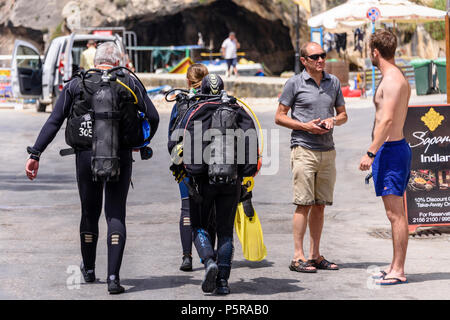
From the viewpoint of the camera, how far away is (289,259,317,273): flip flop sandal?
7016mm

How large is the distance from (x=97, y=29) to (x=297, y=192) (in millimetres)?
29945

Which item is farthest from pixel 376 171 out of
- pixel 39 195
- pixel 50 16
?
pixel 50 16

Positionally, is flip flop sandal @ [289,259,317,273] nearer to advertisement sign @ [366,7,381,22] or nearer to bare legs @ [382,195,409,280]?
bare legs @ [382,195,409,280]

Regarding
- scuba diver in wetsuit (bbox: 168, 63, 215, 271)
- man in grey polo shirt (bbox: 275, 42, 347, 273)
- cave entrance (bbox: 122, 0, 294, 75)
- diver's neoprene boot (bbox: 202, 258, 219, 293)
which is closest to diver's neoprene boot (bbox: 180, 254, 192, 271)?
scuba diver in wetsuit (bbox: 168, 63, 215, 271)

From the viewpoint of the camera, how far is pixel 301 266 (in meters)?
7.04

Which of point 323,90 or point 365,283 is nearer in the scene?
point 365,283

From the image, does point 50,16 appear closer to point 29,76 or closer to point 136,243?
point 29,76

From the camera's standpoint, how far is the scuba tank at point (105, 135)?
6.04 m

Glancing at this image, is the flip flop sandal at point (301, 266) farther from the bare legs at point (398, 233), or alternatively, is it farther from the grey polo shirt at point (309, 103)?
the grey polo shirt at point (309, 103)

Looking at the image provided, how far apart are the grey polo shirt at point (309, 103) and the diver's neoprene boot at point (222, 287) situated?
4.82ft

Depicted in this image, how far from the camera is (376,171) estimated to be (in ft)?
21.7

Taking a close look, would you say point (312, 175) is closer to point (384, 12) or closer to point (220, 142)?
point (220, 142)

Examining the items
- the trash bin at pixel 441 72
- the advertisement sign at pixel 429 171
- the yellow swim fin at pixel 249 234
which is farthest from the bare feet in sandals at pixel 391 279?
the trash bin at pixel 441 72

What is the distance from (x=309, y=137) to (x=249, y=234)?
943 millimetres
